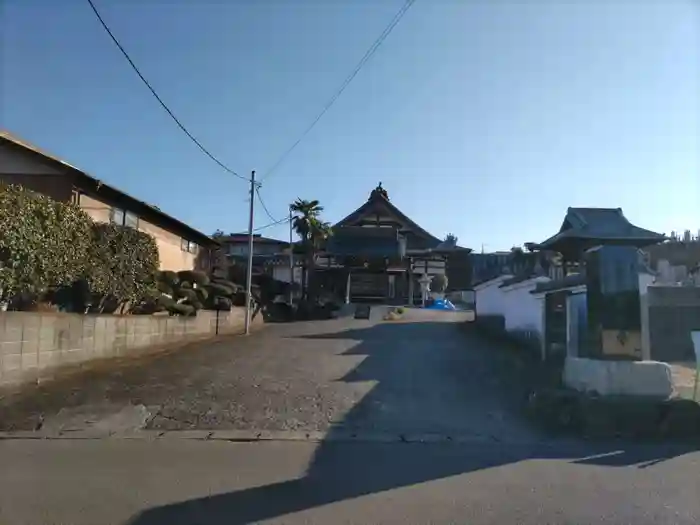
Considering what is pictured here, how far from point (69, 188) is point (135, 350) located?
5.01m

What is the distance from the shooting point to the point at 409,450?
6.82 meters

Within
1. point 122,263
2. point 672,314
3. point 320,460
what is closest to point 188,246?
point 122,263

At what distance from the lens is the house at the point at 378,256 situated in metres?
38.2

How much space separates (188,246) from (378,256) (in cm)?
1491

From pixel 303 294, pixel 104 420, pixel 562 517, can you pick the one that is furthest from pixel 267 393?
pixel 303 294

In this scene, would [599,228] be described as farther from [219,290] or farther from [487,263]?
[487,263]

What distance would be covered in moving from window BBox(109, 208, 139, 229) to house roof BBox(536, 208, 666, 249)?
12.2 metres

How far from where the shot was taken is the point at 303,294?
35875 millimetres

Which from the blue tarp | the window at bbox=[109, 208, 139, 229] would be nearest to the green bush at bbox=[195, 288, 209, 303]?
the window at bbox=[109, 208, 139, 229]

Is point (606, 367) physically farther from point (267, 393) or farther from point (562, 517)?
point (267, 393)

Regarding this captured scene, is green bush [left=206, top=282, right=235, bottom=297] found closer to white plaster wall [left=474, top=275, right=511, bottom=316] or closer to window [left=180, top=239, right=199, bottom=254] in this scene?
window [left=180, top=239, right=199, bottom=254]

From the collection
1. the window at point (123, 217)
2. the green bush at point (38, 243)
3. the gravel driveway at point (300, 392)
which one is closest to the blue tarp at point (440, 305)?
the gravel driveway at point (300, 392)

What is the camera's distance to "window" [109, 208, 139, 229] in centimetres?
1783

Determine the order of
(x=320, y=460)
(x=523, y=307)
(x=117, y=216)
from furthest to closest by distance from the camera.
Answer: (x=117, y=216) < (x=523, y=307) < (x=320, y=460)
